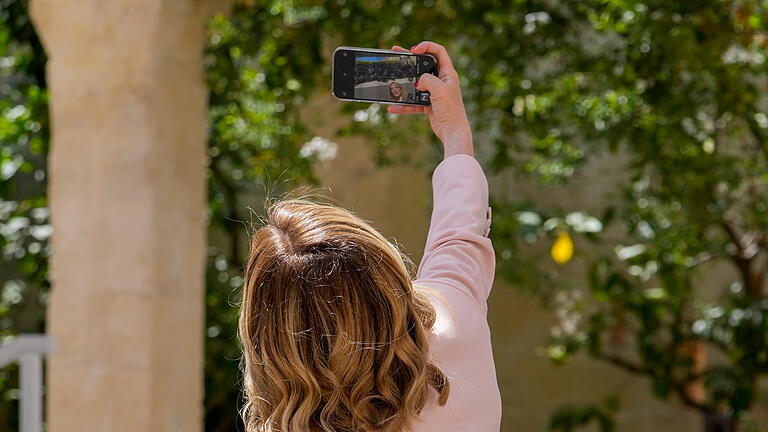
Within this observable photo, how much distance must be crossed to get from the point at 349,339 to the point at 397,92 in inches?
18.3

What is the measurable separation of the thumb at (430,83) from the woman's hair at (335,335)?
0.34 m

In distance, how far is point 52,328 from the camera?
3.11m

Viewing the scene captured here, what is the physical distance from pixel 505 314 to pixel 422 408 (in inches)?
200

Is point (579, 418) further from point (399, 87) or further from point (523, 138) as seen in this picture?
point (399, 87)

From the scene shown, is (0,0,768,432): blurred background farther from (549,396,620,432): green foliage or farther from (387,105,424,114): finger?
(387,105,424,114): finger

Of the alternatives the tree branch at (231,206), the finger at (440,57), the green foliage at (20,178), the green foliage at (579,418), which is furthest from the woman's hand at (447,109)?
the green foliage at (579,418)

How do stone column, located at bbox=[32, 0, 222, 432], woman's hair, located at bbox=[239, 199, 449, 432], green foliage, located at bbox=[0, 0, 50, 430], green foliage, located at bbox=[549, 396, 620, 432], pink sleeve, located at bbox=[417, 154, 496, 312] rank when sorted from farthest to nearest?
green foliage, located at bbox=[549, 396, 620, 432], green foliage, located at bbox=[0, 0, 50, 430], stone column, located at bbox=[32, 0, 222, 432], pink sleeve, located at bbox=[417, 154, 496, 312], woman's hair, located at bbox=[239, 199, 449, 432]

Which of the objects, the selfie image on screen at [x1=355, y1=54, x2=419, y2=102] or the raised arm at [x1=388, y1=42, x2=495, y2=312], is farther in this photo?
the selfie image on screen at [x1=355, y1=54, x2=419, y2=102]

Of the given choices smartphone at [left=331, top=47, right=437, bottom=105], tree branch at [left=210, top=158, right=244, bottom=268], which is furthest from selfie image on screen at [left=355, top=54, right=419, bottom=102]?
tree branch at [left=210, top=158, right=244, bottom=268]

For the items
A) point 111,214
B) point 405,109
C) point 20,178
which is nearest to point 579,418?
point 111,214

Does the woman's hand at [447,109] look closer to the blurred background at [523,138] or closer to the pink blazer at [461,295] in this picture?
the pink blazer at [461,295]

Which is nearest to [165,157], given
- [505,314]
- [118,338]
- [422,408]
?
[118,338]

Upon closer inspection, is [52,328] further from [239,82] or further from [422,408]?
[422,408]

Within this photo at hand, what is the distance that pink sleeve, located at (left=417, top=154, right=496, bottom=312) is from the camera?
127 centimetres
